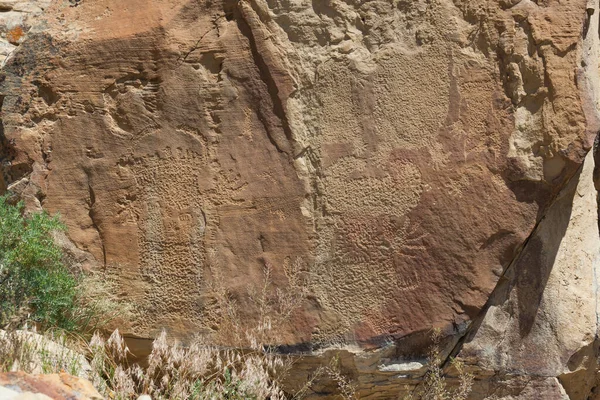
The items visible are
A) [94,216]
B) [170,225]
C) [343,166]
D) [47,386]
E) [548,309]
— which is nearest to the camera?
[47,386]

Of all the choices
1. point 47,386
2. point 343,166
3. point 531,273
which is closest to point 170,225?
point 343,166

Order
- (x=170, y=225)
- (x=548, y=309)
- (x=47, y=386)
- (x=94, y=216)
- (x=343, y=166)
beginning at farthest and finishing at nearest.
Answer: (x=94, y=216)
(x=170, y=225)
(x=343, y=166)
(x=548, y=309)
(x=47, y=386)

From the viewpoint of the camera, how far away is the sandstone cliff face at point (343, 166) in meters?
3.70

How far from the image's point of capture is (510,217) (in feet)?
12.1

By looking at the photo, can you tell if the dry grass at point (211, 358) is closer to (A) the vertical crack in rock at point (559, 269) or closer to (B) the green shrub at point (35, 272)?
(B) the green shrub at point (35, 272)

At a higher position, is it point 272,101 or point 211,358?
point 272,101

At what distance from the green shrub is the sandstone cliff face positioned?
265 millimetres

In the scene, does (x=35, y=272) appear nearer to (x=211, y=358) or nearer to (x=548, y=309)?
(x=211, y=358)

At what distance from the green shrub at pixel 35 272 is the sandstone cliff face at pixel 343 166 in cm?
26

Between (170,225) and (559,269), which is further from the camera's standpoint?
(170,225)

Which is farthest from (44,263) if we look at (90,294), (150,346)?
(150,346)

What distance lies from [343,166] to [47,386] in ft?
5.42

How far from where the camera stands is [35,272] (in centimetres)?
385

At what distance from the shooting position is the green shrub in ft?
12.5
